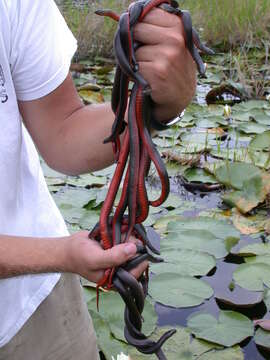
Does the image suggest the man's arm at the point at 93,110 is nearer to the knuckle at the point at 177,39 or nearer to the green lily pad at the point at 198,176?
the knuckle at the point at 177,39

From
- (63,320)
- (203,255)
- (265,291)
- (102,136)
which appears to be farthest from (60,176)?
(102,136)

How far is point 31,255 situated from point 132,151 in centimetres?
27

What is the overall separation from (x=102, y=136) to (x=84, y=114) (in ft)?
0.27

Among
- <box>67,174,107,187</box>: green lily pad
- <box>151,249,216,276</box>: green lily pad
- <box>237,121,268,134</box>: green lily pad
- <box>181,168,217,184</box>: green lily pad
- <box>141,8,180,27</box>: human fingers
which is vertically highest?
<box>141,8,180,27</box>: human fingers

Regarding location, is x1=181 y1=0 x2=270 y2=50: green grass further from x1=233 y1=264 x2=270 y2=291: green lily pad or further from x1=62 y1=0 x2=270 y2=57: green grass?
x1=233 y1=264 x2=270 y2=291: green lily pad

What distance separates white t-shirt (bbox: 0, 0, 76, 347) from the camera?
0.96m

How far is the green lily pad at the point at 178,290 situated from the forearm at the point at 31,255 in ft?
2.76

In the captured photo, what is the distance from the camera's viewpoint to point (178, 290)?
65.1 inches

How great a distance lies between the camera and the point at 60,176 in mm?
2438

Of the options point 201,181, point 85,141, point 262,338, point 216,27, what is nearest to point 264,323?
point 262,338

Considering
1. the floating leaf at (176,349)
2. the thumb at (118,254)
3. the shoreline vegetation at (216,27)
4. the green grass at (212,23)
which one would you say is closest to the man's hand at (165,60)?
the thumb at (118,254)

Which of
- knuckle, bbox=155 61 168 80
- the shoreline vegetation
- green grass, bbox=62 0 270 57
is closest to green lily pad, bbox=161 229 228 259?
knuckle, bbox=155 61 168 80

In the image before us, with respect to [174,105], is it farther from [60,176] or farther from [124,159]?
[60,176]

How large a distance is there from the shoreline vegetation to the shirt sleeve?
9.91 ft
